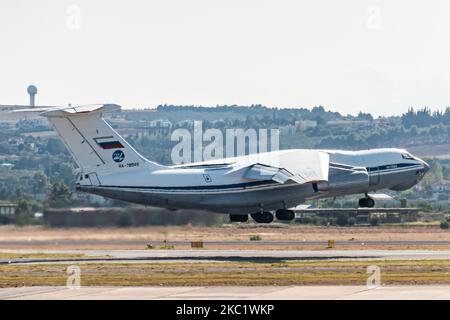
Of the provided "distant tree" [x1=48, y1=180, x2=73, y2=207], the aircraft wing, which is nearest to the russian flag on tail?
"distant tree" [x1=48, y1=180, x2=73, y2=207]

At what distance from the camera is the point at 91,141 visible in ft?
195

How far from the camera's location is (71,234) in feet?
192

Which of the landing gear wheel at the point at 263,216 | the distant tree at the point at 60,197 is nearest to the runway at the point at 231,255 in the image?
the landing gear wheel at the point at 263,216

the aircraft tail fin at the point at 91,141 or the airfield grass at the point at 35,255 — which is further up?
the aircraft tail fin at the point at 91,141

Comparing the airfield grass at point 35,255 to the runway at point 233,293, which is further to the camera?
the airfield grass at point 35,255

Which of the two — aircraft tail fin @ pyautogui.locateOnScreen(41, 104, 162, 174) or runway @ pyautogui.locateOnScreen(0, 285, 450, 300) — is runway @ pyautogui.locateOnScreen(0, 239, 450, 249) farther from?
runway @ pyautogui.locateOnScreen(0, 285, 450, 300)

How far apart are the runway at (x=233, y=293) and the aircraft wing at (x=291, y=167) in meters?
20.0

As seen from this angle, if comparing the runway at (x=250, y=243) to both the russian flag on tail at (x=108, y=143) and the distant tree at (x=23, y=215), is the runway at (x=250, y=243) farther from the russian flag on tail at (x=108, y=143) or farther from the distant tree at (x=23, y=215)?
the russian flag on tail at (x=108, y=143)

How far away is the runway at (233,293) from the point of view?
122 ft

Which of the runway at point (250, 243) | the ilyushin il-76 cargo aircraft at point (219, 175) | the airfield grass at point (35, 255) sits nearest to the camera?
the ilyushin il-76 cargo aircraft at point (219, 175)

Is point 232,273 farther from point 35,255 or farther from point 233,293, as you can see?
point 35,255

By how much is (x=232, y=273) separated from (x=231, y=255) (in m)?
11.4
